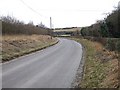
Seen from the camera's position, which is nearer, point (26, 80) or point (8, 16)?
point (26, 80)

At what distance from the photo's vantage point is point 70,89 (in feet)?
41.8

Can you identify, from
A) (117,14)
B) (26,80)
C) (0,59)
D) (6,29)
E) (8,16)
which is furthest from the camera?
(8,16)

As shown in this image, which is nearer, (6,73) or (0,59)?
(6,73)

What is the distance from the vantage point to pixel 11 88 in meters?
12.8

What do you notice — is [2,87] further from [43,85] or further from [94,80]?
[94,80]

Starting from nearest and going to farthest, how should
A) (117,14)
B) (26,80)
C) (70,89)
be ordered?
1. (70,89)
2. (26,80)
3. (117,14)

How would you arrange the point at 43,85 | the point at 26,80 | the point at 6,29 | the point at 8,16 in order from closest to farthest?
the point at 43,85
the point at 26,80
the point at 6,29
the point at 8,16

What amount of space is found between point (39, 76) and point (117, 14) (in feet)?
63.8

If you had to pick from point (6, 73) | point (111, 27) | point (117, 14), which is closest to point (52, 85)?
point (6, 73)

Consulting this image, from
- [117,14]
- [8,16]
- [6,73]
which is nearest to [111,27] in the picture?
[117,14]

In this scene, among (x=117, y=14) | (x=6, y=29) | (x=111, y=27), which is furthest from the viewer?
(x=6, y=29)

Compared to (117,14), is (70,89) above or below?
below

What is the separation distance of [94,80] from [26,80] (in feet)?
10.3

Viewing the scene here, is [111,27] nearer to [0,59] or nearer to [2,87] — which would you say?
[0,59]
